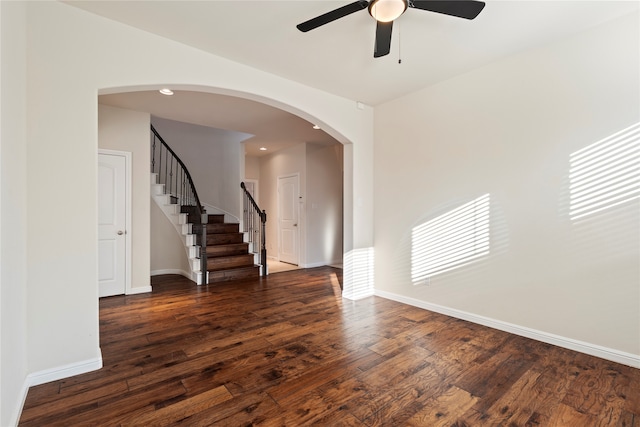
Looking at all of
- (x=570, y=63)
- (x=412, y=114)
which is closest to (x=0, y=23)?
(x=412, y=114)

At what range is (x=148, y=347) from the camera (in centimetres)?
274

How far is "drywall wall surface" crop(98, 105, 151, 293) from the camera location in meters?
4.43

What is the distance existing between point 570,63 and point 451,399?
2984mm

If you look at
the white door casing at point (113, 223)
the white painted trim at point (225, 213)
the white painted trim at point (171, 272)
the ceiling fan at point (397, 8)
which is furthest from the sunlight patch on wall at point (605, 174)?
the white painted trim at point (225, 213)

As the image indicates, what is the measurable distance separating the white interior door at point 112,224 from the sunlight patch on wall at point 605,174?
17.7 feet

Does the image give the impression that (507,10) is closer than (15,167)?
No

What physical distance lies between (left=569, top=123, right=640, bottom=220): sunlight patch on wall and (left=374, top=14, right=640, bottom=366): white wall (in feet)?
0.20

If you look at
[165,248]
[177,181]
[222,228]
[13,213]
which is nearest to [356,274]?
[222,228]

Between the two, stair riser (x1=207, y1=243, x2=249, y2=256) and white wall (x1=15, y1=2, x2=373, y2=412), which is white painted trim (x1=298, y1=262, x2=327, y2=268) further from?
white wall (x1=15, y1=2, x2=373, y2=412)

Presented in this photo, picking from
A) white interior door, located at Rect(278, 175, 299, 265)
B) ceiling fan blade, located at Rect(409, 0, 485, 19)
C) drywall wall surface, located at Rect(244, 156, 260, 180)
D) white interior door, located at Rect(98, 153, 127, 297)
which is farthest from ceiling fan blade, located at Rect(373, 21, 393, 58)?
drywall wall surface, located at Rect(244, 156, 260, 180)

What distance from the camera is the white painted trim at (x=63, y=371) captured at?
2.14 meters

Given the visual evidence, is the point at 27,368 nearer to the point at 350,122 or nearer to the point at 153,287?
the point at 153,287

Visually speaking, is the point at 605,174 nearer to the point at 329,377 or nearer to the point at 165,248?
the point at 329,377

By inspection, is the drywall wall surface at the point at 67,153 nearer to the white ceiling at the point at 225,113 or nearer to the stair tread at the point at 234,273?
the white ceiling at the point at 225,113
